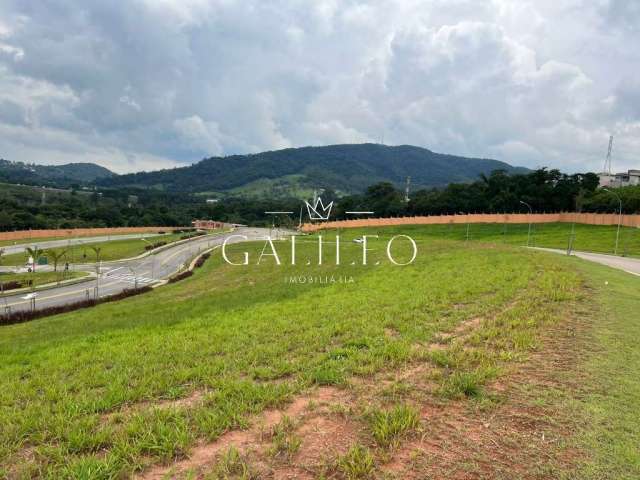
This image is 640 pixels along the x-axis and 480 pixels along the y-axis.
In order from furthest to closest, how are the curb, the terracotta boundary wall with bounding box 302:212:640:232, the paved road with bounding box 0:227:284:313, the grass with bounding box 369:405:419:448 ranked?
the terracotta boundary wall with bounding box 302:212:640:232 < the curb < the paved road with bounding box 0:227:284:313 < the grass with bounding box 369:405:419:448

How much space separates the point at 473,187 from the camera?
94250 millimetres

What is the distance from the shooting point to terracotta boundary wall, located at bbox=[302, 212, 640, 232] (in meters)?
56.4

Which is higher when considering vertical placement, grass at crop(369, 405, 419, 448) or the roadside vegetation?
grass at crop(369, 405, 419, 448)

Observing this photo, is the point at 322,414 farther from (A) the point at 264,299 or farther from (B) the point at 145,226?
(B) the point at 145,226

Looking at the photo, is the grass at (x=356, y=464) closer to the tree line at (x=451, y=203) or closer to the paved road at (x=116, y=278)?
the paved road at (x=116, y=278)

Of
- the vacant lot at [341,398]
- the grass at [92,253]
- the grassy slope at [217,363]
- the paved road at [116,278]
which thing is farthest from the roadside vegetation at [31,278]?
the vacant lot at [341,398]

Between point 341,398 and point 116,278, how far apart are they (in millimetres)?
46389

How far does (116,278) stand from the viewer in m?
44.7

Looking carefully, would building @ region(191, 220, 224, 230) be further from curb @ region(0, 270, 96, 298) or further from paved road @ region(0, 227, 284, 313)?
curb @ region(0, 270, 96, 298)

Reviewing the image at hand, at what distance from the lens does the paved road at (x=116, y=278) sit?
31841 mm

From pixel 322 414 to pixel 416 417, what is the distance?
1.08 meters

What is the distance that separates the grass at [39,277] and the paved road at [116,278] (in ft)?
9.54

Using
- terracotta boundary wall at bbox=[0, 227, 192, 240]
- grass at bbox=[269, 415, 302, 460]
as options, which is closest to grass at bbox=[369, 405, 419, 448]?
grass at bbox=[269, 415, 302, 460]

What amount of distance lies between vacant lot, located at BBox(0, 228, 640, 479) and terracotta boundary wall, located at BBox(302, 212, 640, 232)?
58497 millimetres
